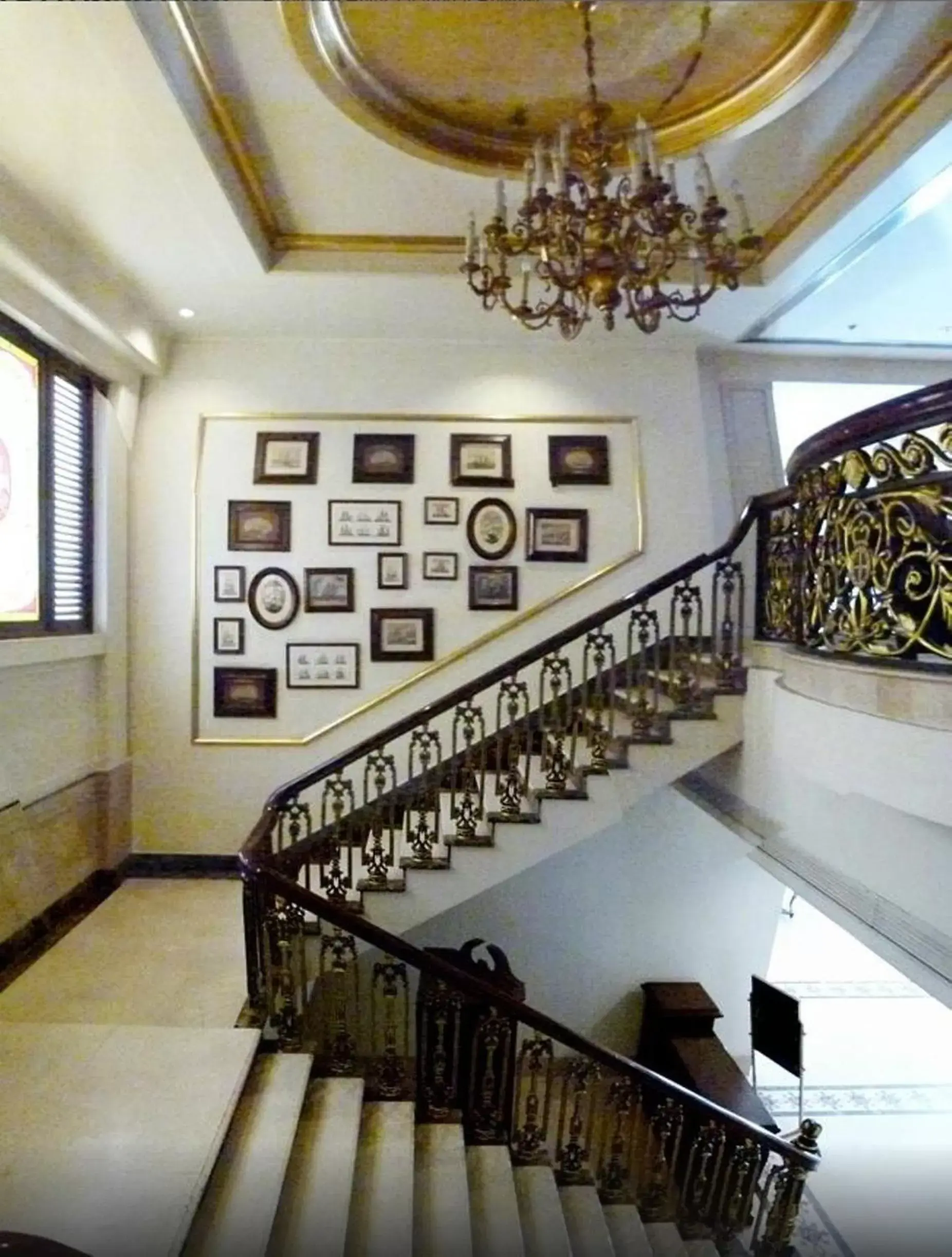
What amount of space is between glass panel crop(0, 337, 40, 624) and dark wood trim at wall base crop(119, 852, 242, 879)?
1891mm

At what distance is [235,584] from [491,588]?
1.73 metres

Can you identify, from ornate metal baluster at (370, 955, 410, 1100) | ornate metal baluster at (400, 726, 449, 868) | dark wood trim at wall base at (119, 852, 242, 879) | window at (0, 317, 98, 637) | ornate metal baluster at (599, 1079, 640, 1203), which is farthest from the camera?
dark wood trim at wall base at (119, 852, 242, 879)

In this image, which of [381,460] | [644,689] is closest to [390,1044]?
[644,689]

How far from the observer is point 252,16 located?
1.72 m

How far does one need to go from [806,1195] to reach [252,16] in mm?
6541

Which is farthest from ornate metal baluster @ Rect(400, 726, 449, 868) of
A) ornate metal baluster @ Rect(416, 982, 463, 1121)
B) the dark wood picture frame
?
the dark wood picture frame

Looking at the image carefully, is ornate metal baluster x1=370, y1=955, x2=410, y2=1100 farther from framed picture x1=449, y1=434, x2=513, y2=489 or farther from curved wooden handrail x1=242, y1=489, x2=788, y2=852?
framed picture x1=449, y1=434, x2=513, y2=489

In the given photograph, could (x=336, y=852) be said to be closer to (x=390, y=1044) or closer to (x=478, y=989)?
(x=390, y=1044)

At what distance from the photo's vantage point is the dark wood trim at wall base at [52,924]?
384 centimetres

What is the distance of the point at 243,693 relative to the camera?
5.38m

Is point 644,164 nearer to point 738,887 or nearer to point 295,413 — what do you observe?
point 295,413

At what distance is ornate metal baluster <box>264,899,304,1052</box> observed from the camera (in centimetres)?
342

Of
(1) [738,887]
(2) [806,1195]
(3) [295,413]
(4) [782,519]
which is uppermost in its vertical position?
(3) [295,413]

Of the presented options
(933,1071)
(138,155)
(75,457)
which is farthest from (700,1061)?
(138,155)
